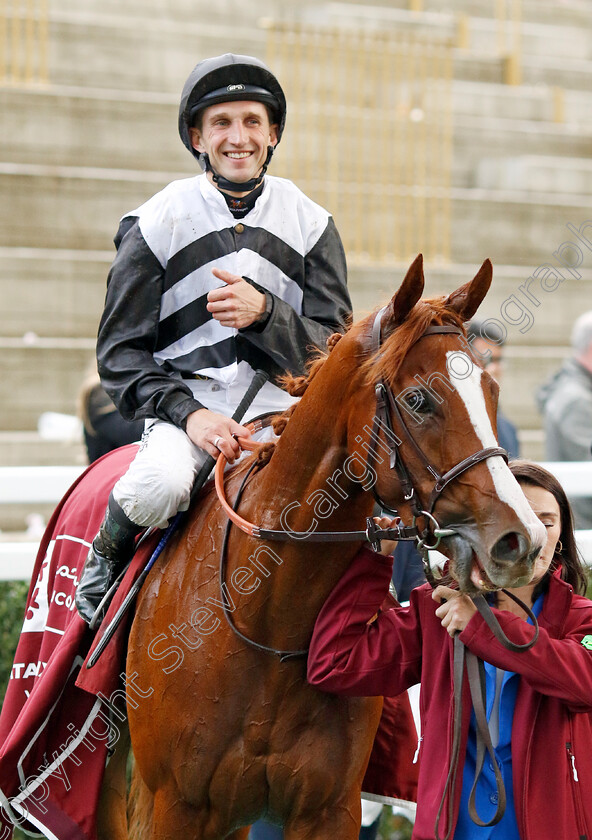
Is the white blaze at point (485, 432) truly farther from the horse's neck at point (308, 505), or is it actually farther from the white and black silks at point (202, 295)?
the white and black silks at point (202, 295)

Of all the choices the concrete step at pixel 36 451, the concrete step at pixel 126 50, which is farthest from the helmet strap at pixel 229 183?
the concrete step at pixel 126 50

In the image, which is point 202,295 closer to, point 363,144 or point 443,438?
point 443,438

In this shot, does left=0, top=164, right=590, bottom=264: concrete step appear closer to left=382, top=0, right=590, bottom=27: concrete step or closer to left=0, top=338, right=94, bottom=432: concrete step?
left=0, top=338, right=94, bottom=432: concrete step

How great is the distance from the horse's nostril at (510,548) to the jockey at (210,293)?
0.92m

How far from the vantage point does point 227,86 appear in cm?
296

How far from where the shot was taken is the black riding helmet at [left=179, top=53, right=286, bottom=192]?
116 inches

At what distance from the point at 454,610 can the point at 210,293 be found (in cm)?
101

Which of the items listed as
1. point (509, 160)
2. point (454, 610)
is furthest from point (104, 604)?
point (509, 160)

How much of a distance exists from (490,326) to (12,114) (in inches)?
225

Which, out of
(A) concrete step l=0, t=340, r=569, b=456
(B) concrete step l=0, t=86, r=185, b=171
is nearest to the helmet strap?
(A) concrete step l=0, t=340, r=569, b=456

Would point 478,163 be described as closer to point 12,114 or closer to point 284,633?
point 12,114

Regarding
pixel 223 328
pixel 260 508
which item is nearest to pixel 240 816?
pixel 260 508

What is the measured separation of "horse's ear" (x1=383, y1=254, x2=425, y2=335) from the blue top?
2.51 feet

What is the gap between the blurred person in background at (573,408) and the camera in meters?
5.51
